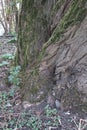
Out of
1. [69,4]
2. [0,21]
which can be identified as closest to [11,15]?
[0,21]

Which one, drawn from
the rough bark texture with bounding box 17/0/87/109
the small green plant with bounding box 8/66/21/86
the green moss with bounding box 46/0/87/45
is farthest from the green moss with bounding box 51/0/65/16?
the small green plant with bounding box 8/66/21/86

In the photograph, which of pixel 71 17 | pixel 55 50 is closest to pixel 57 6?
pixel 71 17

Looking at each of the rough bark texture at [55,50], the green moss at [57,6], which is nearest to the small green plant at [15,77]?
the rough bark texture at [55,50]

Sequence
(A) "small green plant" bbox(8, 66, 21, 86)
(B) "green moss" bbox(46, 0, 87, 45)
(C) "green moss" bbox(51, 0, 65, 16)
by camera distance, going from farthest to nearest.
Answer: (A) "small green plant" bbox(8, 66, 21, 86) < (C) "green moss" bbox(51, 0, 65, 16) < (B) "green moss" bbox(46, 0, 87, 45)

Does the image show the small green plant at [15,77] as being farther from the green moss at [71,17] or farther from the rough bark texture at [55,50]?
the green moss at [71,17]

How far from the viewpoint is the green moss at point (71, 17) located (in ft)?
8.20

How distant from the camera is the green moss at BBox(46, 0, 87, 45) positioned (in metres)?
2.50

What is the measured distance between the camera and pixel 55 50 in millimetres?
2721

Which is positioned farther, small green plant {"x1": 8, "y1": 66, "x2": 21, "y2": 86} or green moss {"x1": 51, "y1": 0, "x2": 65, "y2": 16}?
small green plant {"x1": 8, "y1": 66, "x2": 21, "y2": 86}

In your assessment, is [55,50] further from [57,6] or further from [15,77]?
[15,77]

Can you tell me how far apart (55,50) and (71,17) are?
36 cm

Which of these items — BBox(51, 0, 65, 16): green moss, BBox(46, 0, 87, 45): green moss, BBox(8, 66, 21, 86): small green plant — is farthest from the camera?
BBox(8, 66, 21, 86): small green plant

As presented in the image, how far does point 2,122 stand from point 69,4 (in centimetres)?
131

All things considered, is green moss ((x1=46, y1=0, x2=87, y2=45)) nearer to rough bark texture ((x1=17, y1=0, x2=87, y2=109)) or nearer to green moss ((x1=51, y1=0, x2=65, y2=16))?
rough bark texture ((x1=17, y1=0, x2=87, y2=109))
